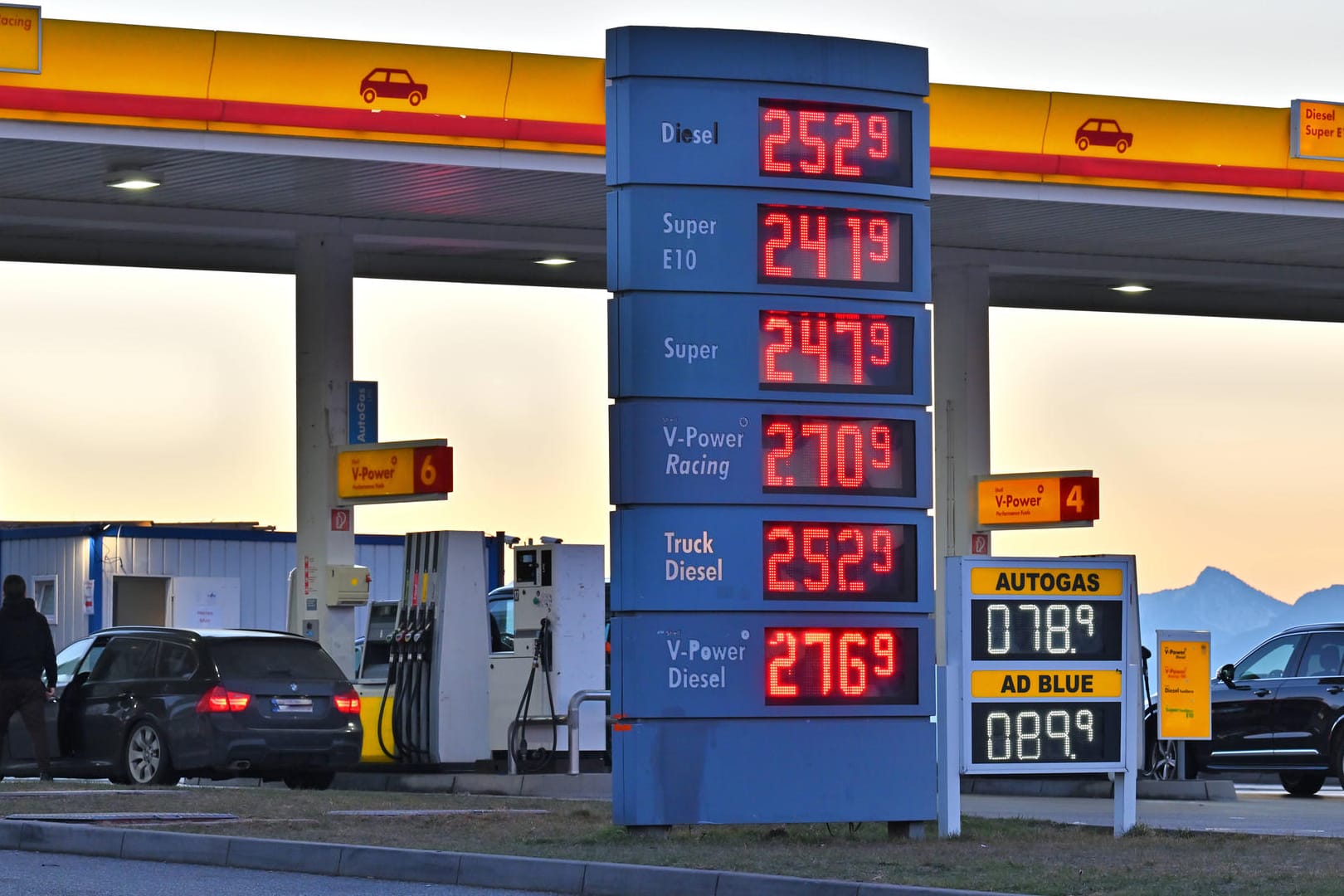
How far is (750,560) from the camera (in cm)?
1309

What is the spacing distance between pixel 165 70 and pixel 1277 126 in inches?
477

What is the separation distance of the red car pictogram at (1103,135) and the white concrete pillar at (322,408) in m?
8.21

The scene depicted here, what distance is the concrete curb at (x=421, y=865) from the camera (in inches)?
418

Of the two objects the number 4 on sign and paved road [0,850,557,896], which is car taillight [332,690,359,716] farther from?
the number 4 on sign

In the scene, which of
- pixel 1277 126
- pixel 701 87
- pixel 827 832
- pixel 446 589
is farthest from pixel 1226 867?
pixel 1277 126

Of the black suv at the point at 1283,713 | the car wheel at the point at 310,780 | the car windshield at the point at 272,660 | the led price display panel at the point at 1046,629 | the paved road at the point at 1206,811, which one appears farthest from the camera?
the black suv at the point at 1283,713

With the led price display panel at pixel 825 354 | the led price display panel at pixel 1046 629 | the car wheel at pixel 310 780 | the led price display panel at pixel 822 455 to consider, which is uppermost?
the led price display panel at pixel 825 354

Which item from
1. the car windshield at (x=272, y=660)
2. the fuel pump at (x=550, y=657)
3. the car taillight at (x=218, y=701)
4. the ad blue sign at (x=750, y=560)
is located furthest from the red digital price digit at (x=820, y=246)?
the fuel pump at (x=550, y=657)

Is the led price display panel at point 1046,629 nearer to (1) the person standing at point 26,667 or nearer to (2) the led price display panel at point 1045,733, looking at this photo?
(2) the led price display panel at point 1045,733

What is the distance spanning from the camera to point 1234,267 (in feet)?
97.3

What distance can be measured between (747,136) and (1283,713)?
1040cm

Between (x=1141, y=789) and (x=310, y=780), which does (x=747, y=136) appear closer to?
(x=310, y=780)

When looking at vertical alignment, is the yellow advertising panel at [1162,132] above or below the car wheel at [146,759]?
above

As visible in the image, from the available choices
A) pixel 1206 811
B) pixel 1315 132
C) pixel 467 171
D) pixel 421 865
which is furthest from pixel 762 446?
pixel 1315 132
